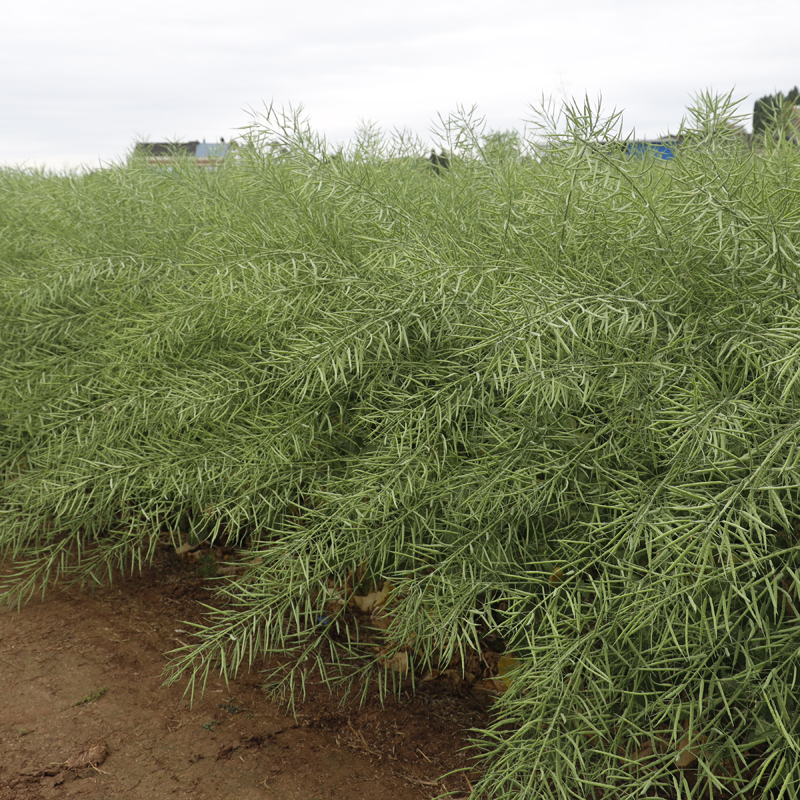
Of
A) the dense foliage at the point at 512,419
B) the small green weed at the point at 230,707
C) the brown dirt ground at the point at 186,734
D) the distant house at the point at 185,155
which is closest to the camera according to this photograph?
the dense foliage at the point at 512,419

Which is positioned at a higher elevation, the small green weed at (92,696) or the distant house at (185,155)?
the distant house at (185,155)

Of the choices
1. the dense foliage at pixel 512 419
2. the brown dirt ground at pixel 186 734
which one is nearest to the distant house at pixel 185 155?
the dense foliage at pixel 512 419

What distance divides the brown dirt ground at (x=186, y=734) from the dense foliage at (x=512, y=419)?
0.14 metres

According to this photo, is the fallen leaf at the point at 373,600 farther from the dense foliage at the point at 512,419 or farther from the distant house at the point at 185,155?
the distant house at the point at 185,155

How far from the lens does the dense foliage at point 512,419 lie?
1344mm

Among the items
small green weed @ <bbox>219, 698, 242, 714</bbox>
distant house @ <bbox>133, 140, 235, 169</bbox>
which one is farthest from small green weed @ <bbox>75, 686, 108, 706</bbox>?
distant house @ <bbox>133, 140, 235, 169</bbox>

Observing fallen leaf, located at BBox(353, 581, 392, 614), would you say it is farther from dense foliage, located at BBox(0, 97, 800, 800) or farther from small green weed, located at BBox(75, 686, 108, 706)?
small green weed, located at BBox(75, 686, 108, 706)

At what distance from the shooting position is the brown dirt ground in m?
1.83

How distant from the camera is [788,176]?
1.65 meters

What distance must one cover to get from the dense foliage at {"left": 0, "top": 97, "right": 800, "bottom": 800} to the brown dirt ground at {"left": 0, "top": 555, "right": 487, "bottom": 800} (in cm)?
14

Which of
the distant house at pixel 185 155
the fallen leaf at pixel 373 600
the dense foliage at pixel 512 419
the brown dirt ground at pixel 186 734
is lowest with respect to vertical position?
the brown dirt ground at pixel 186 734

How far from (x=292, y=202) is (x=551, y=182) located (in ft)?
2.68

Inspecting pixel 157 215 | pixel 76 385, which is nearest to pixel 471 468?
pixel 76 385

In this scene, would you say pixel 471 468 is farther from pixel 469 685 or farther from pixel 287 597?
pixel 469 685
